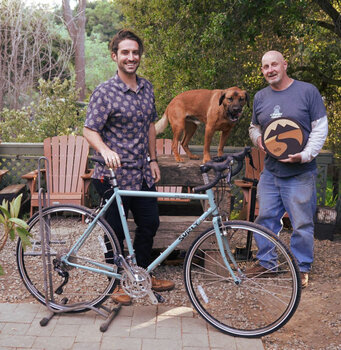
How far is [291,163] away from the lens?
404cm

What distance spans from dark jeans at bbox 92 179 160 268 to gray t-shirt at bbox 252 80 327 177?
119 cm

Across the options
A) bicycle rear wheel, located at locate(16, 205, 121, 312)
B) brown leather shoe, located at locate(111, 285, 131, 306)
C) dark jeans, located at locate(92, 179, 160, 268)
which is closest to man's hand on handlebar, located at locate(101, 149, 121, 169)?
dark jeans, located at locate(92, 179, 160, 268)

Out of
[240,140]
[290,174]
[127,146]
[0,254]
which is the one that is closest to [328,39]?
[240,140]

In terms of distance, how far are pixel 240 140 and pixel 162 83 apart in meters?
1.88

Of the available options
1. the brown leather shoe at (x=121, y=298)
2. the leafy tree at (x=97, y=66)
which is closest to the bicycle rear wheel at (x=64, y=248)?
the brown leather shoe at (x=121, y=298)

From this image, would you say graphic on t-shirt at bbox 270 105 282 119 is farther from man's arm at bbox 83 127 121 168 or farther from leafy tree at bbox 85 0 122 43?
leafy tree at bbox 85 0 122 43

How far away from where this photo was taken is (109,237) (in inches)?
137

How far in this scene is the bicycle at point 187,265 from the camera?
3.27m

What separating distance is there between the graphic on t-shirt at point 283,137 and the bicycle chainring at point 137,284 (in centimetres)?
154

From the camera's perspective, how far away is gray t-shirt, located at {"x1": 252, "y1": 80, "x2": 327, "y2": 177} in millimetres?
3943

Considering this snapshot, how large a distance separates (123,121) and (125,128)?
0.21 feet

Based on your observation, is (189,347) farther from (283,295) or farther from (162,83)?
(162,83)

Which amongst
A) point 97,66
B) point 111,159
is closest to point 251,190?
point 111,159

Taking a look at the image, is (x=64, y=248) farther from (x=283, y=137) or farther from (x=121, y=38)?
(x=283, y=137)
